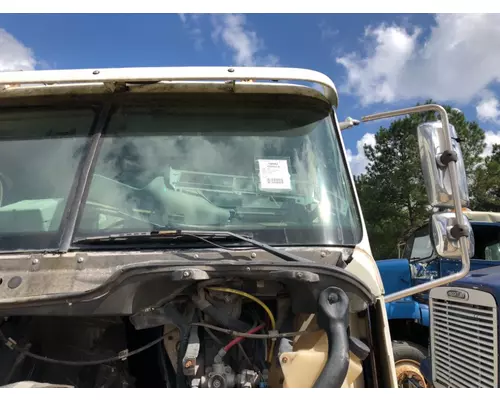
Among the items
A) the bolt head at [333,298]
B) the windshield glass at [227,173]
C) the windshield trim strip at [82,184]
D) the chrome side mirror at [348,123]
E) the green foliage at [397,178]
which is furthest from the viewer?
the green foliage at [397,178]

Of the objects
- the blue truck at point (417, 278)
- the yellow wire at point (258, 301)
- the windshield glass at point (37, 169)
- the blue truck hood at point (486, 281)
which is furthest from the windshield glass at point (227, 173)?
the blue truck at point (417, 278)

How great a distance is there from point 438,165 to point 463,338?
195 cm

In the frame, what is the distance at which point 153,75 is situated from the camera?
2.43 m

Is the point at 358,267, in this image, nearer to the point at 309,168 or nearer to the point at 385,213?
the point at 309,168

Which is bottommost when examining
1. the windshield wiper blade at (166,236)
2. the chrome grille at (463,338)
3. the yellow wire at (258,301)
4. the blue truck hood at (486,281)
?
the chrome grille at (463,338)

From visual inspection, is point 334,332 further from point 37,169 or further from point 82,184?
point 37,169

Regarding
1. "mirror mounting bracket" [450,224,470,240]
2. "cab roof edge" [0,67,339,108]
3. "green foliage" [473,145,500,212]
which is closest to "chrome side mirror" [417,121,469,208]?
"mirror mounting bracket" [450,224,470,240]

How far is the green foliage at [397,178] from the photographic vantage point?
93.1 feet

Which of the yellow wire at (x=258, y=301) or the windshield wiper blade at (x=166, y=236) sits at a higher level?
the windshield wiper blade at (x=166, y=236)

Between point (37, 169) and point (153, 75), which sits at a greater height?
point (153, 75)

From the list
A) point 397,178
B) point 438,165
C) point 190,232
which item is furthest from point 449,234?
point 397,178

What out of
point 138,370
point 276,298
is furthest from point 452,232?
point 138,370

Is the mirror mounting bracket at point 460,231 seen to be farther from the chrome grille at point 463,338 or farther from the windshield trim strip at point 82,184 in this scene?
the windshield trim strip at point 82,184

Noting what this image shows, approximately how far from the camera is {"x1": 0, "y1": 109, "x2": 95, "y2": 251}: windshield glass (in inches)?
84.1
